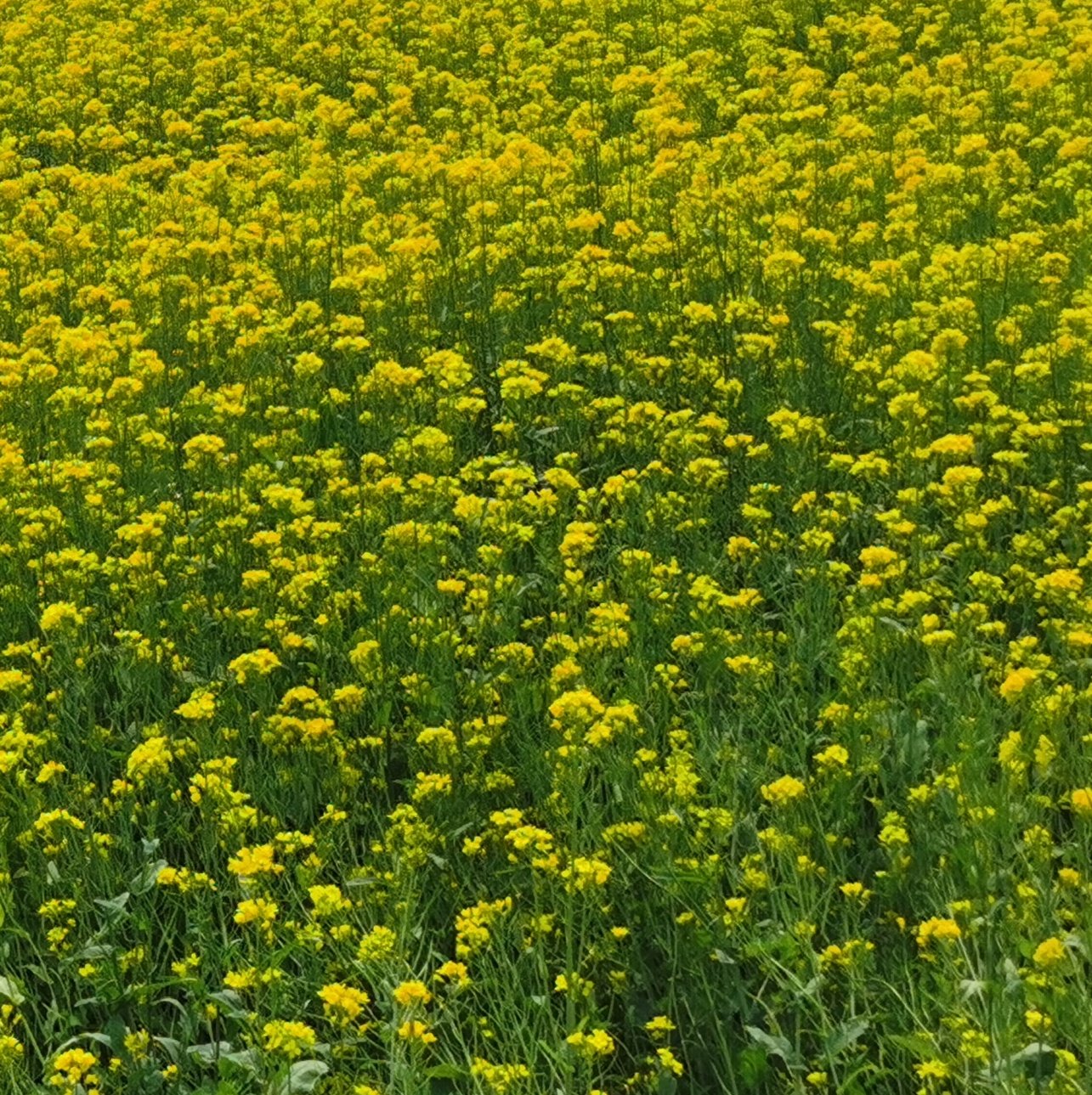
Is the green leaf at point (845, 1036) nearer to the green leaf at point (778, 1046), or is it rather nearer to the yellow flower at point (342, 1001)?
the green leaf at point (778, 1046)

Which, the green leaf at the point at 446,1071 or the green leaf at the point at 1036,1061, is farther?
the green leaf at the point at 446,1071

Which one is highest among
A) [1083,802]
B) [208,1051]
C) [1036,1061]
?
[1083,802]

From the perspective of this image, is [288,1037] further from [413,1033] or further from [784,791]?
[784,791]

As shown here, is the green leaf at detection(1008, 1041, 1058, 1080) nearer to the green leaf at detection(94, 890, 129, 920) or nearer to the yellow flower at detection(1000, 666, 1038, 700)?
the yellow flower at detection(1000, 666, 1038, 700)

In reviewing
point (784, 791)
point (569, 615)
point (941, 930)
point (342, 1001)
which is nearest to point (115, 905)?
point (342, 1001)

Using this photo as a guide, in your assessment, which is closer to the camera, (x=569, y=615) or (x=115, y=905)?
(x=115, y=905)

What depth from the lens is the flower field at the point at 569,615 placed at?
350 cm

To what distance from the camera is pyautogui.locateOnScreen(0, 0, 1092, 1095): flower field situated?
350cm

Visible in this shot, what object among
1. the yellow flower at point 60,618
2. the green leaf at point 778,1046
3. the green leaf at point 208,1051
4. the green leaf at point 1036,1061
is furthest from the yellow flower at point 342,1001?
the yellow flower at point 60,618

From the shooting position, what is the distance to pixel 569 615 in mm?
5109

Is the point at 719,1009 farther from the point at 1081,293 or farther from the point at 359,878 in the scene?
the point at 1081,293

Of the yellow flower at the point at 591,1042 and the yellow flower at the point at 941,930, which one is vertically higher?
the yellow flower at the point at 941,930

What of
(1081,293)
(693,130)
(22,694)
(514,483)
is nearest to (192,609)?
(22,694)

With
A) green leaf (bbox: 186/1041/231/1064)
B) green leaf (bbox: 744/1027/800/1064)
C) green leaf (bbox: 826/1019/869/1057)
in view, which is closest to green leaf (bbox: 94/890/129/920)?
green leaf (bbox: 186/1041/231/1064)
